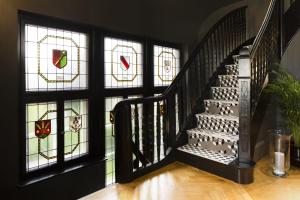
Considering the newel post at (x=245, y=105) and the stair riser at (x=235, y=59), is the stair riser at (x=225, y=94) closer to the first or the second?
the stair riser at (x=235, y=59)

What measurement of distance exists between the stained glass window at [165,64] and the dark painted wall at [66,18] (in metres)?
0.28

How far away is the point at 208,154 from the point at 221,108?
88 cm

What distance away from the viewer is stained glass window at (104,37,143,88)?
4148mm

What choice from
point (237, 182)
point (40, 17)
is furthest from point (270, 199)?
point (40, 17)

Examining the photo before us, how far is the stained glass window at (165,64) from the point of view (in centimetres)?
506

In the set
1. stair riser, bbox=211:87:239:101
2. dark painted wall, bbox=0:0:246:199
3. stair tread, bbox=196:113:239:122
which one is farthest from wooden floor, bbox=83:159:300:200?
stair riser, bbox=211:87:239:101

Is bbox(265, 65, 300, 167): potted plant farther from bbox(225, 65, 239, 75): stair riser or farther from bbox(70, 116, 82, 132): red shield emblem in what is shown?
bbox(70, 116, 82, 132): red shield emblem

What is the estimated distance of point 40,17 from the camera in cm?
318

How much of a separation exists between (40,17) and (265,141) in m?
3.68

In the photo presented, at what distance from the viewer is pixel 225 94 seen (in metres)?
4.28

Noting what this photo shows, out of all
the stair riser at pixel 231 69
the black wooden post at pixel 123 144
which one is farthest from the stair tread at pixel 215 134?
the stair riser at pixel 231 69

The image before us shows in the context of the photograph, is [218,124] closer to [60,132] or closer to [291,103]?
[291,103]

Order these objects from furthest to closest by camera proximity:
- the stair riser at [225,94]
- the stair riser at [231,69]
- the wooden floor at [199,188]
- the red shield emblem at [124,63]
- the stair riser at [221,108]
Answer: the stair riser at [231,69] → the red shield emblem at [124,63] → the stair riser at [225,94] → the stair riser at [221,108] → the wooden floor at [199,188]

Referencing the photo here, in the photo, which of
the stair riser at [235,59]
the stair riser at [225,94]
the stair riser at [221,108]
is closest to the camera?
the stair riser at [221,108]
